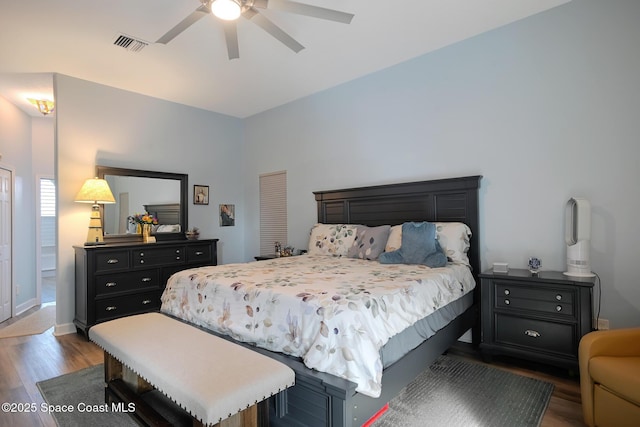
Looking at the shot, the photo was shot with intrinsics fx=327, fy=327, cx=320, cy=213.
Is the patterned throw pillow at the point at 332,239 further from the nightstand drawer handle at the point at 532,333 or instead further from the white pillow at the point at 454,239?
the nightstand drawer handle at the point at 532,333

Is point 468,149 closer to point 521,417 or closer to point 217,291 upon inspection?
point 521,417

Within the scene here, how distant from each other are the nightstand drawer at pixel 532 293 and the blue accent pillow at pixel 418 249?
1.58ft

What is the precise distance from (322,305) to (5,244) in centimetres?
508

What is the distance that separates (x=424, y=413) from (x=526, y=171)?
2.21 meters

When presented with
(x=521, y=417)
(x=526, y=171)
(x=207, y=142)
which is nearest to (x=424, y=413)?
(x=521, y=417)

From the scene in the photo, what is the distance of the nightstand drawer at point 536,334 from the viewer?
7.82 feet

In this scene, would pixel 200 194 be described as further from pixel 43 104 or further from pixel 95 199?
pixel 43 104

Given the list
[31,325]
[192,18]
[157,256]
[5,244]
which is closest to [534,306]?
[192,18]

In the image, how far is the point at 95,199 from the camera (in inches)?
149

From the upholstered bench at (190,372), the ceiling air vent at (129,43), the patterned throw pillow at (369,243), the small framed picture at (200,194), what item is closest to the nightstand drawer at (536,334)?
the patterned throw pillow at (369,243)

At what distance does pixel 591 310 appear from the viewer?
2.29 metres

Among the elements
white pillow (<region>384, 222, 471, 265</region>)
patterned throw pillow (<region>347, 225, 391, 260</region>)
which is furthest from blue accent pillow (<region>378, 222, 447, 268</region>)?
patterned throw pillow (<region>347, 225, 391, 260</region>)

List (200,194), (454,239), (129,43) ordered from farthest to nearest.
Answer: (200,194)
(129,43)
(454,239)

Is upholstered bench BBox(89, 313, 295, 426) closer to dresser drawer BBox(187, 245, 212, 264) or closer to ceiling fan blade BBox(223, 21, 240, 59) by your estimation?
ceiling fan blade BBox(223, 21, 240, 59)
